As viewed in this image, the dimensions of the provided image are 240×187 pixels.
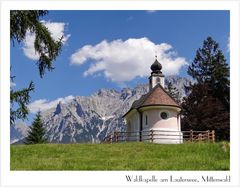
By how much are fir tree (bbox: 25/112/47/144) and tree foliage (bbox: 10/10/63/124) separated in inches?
1386

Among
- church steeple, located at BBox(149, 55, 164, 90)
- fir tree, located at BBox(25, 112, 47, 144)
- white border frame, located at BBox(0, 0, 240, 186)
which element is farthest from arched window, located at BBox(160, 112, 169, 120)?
fir tree, located at BBox(25, 112, 47, 144)

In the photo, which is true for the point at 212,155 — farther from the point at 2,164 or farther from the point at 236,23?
the point at 2,164

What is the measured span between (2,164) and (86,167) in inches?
160

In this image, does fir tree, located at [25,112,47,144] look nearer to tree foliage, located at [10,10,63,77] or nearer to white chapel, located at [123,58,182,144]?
white chapel, located at [123,58,182,144]

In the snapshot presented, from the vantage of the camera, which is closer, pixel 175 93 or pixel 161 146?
pixel 161 146

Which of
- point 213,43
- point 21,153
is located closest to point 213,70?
point 213,43

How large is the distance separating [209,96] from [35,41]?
3252cm

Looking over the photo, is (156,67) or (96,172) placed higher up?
(156,67)

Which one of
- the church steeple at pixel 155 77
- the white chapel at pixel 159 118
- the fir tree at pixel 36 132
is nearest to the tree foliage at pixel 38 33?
the white chapel at pixel 159 118

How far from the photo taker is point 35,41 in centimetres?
1948

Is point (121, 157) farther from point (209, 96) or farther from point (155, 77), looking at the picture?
point (209, 96)

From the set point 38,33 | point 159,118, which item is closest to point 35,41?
point 38,33

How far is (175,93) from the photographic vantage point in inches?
2490

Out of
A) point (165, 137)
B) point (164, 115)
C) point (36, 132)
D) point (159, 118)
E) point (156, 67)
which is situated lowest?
point (36, 132)
